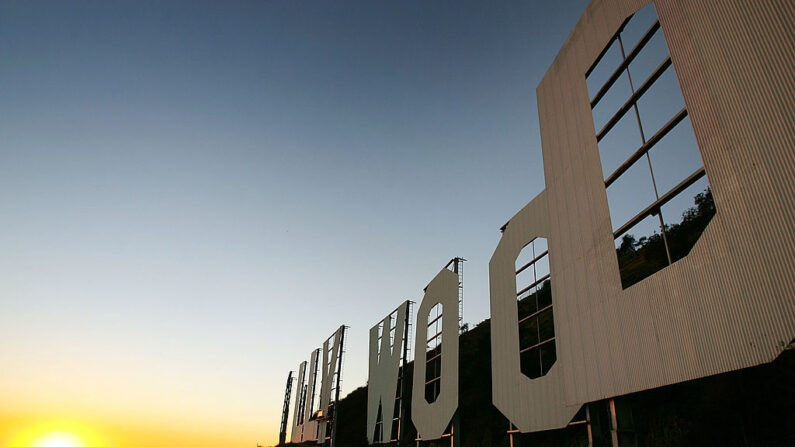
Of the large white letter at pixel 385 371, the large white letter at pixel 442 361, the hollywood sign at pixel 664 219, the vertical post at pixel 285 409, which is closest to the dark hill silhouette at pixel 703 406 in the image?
the hollywood sign at pixel 664 219

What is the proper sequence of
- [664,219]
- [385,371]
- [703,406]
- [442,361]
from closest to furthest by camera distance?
[664,219] < [703,406] < [442,361] < [385,371]

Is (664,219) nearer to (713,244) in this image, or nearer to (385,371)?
(713,244)

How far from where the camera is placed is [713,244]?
7.62 m

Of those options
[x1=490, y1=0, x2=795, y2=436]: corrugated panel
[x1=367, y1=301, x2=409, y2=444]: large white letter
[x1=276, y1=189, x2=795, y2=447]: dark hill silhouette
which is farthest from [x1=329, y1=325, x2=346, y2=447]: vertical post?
[x1=490, y1=0, x2=795, y2=436]: corrugated panel


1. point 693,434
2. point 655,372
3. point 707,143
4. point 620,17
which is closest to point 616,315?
point 655,372

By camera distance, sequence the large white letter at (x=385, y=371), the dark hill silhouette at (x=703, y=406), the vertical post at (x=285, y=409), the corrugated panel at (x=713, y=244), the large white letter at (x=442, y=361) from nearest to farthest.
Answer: the corrugated panel at (x=713, y=244)
the dark hill silhouette at (x=703, y=406)
the large white letter at (x=442, y=361)
the large white letter at (x=385, y=371)
the vertical post at (x=285, y=409)

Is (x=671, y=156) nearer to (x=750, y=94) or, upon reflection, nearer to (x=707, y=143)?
(x=707, y=143)

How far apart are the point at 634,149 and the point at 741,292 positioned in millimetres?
4258

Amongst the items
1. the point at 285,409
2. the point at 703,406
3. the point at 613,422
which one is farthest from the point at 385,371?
the point at 285,409

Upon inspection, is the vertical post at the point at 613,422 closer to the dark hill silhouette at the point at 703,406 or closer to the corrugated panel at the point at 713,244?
the dark hill silhouette at the point at 703,406

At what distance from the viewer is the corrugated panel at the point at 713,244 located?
6.70m

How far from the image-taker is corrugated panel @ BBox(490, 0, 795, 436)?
6.70 m

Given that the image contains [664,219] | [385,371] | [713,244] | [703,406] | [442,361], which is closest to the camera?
[713,244]

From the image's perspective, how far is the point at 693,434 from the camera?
14336 millimetres
